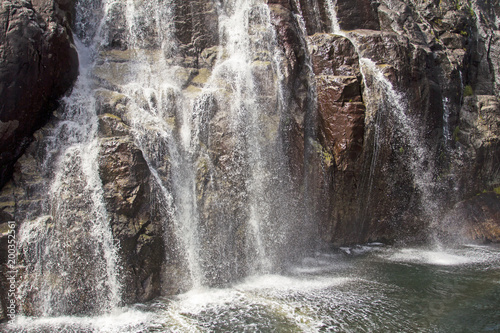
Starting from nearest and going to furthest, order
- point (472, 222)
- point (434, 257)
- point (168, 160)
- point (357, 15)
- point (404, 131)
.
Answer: point (168, 160), point (434, 257), point (404, 131), point (472, 222), point (357, 15)

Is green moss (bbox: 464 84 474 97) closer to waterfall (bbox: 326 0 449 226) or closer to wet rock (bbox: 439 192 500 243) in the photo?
waterfall (bbox: 326 0 449 226)

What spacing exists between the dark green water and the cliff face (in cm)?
68

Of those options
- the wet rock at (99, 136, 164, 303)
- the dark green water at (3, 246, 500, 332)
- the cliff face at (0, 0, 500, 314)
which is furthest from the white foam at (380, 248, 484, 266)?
the wet rock at (99, 136, 164, 303)

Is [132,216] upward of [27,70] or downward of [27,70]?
downward

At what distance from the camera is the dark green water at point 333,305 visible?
6328 mm

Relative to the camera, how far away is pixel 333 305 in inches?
275

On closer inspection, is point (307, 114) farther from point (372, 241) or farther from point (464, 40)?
point (464, 40)

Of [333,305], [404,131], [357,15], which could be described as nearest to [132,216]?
[333,305]

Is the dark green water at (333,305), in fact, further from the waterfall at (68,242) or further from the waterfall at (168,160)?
the waterfall at (168,160)

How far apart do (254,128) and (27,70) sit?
5306 millimetres

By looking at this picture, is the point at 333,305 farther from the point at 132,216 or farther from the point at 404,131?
the point at 404,131

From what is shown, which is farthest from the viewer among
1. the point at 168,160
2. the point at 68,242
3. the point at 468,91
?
the point at 468,91

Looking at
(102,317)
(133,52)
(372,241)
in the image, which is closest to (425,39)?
(372,241)

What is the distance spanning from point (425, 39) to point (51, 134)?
12.4 m
